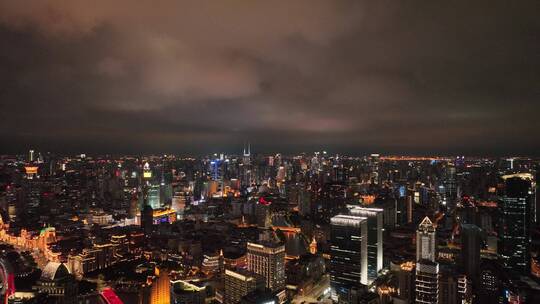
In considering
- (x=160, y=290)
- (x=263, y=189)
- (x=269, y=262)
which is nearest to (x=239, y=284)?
(x=269, y=262)

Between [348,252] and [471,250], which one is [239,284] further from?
[471,250]

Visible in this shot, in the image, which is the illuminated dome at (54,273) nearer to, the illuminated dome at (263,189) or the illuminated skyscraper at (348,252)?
the illuminated skyscraper at (348,252)

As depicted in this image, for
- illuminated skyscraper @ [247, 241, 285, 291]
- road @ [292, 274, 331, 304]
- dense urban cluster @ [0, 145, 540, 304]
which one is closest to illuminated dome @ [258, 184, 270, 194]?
dense urban cluster @ [0, 145, 540, 304]

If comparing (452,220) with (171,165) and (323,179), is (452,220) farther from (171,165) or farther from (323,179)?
(171,165)

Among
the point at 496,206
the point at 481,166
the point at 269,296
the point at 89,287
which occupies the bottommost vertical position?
the point at 89,287

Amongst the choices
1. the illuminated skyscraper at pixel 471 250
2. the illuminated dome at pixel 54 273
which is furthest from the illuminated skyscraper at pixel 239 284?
the illuminated skyscraper at pixel 471 250

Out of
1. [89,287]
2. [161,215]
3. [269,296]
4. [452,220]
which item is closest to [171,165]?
Answer: [161,215]
